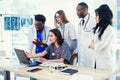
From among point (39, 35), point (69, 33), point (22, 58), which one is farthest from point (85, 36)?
point (22, 58)

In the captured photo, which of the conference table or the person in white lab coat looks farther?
the person in white lab coat

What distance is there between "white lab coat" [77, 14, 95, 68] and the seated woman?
0.23m

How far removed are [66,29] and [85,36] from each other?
0.38 metres

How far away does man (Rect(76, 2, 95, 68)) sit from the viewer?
2.98 m

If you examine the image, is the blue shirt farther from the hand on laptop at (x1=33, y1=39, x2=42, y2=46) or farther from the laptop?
the laptop

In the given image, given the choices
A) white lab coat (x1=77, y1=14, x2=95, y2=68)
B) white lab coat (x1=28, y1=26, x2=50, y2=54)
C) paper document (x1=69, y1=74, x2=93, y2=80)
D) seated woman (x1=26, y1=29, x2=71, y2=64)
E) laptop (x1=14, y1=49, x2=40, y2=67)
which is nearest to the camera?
paper document (x1=69, y1=74, x2=93, y2=80)

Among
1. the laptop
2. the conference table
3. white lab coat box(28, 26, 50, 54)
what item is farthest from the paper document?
white lab coat box(28, 26, 50, 54)

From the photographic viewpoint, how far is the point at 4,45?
4195 mm

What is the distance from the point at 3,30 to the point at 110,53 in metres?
2.39

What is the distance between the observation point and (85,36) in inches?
119

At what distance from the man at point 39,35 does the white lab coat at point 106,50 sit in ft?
3.30

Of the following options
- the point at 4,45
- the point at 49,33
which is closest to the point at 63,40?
the point at 49,33

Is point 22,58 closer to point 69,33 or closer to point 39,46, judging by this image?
point 39,46

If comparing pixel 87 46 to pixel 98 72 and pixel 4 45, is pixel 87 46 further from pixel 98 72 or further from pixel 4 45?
pixel 4 45
